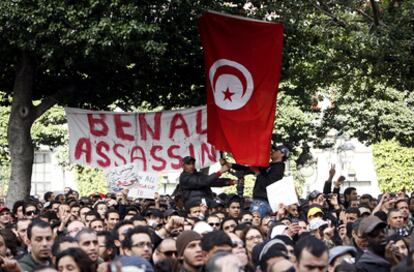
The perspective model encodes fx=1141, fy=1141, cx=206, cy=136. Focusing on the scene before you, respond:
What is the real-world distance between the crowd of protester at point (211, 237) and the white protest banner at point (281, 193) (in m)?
0.11

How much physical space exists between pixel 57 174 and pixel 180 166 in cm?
4489

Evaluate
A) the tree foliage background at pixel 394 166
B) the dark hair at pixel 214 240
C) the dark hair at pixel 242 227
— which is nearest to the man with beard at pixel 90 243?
the dark hair at pixel 214 240

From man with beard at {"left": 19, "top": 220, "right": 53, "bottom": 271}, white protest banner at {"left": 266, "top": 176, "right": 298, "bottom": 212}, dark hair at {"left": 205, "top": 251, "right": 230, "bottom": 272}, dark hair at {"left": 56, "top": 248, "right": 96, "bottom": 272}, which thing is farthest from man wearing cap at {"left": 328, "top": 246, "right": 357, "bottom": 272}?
white protest banner at {"left": 266, "top": 176, "right": 298, "bottom": 212}

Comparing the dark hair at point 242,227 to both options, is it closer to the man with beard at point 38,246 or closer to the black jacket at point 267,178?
the man with beard at point 38,246

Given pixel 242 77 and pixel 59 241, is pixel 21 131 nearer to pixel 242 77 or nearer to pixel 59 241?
pixel 242 77

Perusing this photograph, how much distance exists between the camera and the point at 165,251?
35.1 feet

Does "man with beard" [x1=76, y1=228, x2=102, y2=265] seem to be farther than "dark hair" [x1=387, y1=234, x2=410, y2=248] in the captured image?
No

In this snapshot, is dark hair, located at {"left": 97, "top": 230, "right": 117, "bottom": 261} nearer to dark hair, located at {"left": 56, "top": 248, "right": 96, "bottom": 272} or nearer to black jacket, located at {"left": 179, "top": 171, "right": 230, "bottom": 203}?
dark hair, located at {"left": 56, "top": 248, "right": 96, "bottom": 272}

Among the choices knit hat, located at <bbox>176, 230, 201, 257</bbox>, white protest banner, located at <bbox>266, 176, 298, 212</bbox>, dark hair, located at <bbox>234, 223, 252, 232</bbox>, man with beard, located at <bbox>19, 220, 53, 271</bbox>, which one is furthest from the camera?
white protest banner, located at <bbox>266, 176, 298, 212</bbox>

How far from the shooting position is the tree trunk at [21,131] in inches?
778

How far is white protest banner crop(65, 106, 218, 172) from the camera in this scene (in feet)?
62.3

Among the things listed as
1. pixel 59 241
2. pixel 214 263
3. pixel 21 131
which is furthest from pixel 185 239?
pixel 21 131

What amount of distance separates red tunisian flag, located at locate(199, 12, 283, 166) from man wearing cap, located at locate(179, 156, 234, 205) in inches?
45.7

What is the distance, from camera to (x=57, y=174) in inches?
2485
